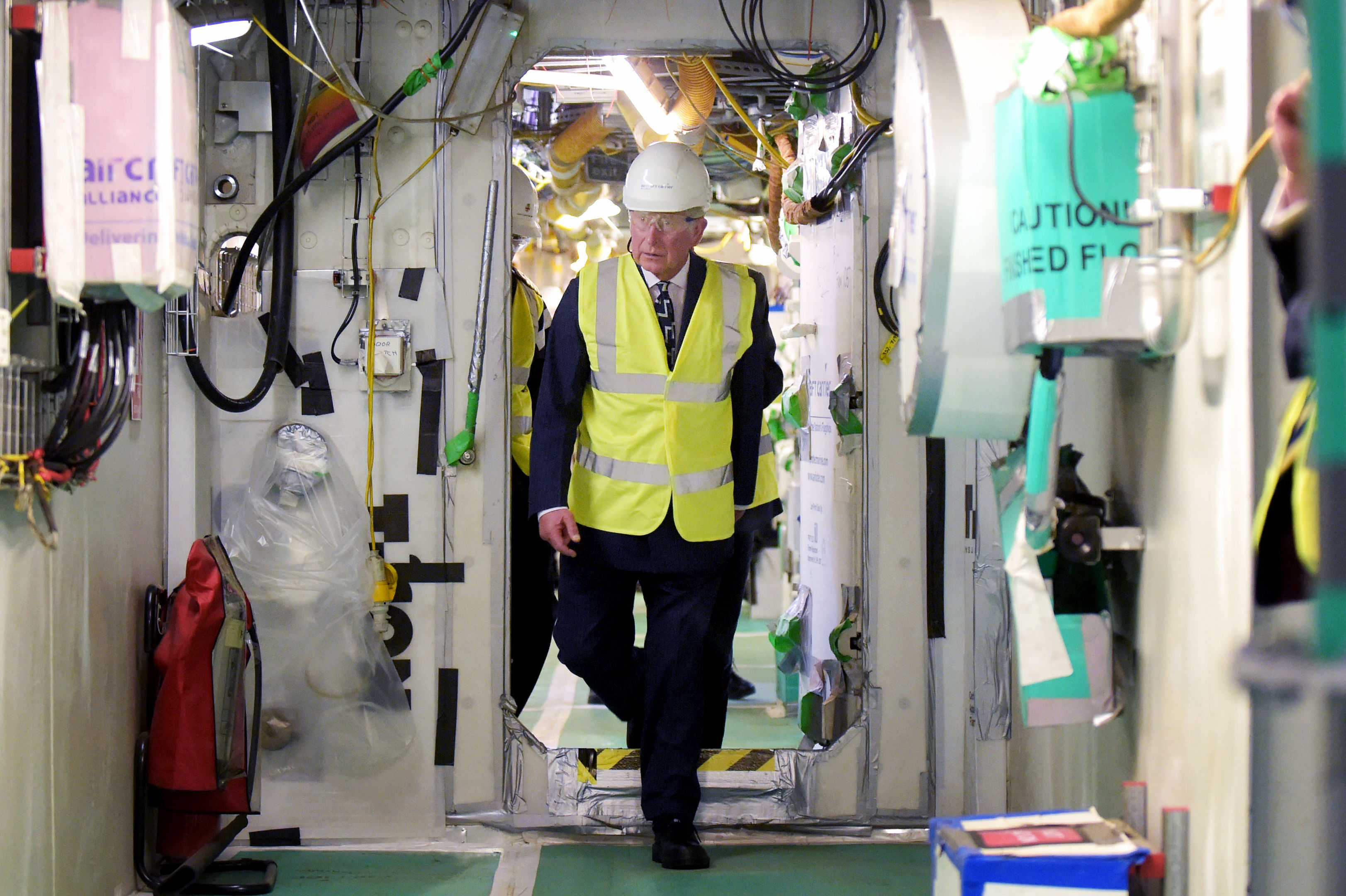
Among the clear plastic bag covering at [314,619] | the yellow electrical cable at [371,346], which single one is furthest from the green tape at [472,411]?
the clear plastic bag covering at [314,619]

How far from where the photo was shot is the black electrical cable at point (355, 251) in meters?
3.33

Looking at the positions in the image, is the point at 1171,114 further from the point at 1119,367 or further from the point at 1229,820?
the point at 1229,820

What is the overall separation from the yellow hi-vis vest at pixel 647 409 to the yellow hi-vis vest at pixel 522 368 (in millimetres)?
470

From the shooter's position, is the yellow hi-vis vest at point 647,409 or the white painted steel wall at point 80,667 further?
the yellow hi-vis vest at point 647,409

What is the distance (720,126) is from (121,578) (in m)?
3.49

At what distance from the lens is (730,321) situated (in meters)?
3.36

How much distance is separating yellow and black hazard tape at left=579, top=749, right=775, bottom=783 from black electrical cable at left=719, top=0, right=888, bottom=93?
74.3 inches

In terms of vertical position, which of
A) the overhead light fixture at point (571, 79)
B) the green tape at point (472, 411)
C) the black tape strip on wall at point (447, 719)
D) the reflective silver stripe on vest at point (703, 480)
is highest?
the overhead light fixture at point (571, 79)

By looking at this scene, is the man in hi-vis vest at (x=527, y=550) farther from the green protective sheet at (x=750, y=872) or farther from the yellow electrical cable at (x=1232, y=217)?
the yellow electrical cable at (x=1232, y=217)

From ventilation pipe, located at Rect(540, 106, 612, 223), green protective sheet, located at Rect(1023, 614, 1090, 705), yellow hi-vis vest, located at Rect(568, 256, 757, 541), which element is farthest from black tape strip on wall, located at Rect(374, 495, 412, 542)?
ventilation pipe, located at Rect(540, 106, 612, 223)

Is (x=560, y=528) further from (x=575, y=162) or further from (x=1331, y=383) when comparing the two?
(x=575, y=162)

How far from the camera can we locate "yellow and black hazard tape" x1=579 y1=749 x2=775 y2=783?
3445 mm

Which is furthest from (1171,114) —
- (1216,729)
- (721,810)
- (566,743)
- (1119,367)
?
(566,743)

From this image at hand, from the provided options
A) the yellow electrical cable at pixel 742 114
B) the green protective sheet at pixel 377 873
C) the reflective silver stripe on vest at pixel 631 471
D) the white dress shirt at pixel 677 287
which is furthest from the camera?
the yellow electrical cable at pixel 742 114
